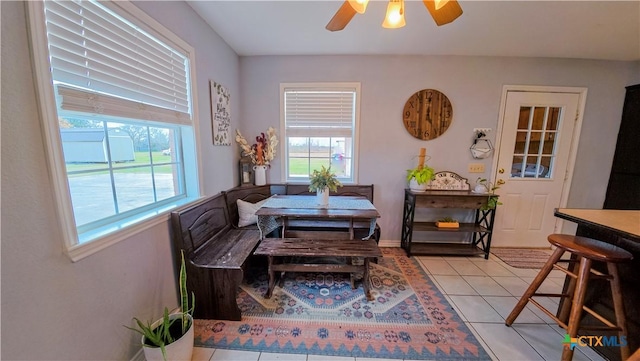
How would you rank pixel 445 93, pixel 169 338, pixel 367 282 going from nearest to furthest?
pixel 169 338 < pixel 367 282 < pixel 445 93

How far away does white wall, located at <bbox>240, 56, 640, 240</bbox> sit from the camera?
112 inches

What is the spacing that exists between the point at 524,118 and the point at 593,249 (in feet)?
7.70

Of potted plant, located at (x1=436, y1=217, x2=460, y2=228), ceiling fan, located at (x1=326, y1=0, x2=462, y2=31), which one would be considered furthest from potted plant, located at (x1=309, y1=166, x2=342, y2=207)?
potted plant, located at (x1=436, y1=217, x2=460, y2=228)

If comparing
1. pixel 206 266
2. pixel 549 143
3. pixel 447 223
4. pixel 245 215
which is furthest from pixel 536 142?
pixel 206 266

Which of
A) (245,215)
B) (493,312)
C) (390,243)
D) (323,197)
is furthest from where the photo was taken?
(390,243)

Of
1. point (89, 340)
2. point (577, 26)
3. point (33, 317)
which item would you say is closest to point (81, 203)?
point (33, 317)

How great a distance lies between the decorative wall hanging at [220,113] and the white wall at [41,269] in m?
0.89

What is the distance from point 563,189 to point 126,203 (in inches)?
193

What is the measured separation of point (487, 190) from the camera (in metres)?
2.93

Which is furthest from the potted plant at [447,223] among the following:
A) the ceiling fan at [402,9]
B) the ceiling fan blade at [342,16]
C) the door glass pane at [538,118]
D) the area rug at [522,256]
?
the ceiling fan blade at [342,16]

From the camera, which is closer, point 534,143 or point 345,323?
point 345,323

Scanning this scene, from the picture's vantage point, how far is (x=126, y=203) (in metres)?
1.48

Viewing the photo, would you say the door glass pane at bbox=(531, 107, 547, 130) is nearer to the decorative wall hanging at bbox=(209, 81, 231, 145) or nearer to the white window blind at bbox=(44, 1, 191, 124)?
the decorative wall hanging at bbox=(209, 81, 231, 145)

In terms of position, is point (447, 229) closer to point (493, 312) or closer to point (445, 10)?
point (493, 312)
